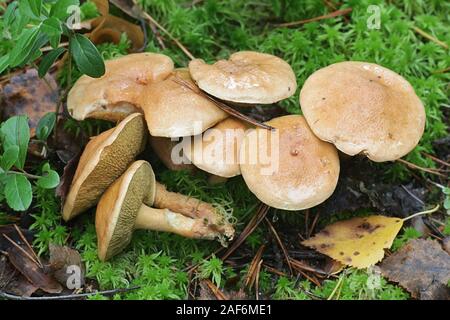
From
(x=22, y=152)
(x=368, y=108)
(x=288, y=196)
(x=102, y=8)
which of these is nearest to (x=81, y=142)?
(x=22, y=152)

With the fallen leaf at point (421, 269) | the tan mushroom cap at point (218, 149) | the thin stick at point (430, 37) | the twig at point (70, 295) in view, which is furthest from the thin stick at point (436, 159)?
the twig at point (70, 295)

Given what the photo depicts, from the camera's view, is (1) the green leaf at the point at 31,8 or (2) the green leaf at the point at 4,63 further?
(2) the green leaf at the point at 4,63

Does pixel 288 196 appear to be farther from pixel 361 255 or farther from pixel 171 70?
pixel 171 70

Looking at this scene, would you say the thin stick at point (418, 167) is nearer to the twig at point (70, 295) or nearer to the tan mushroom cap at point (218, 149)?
the tan mushroom cap at point (218, 149)

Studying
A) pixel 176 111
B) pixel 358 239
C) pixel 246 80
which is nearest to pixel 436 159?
pixel 358 239

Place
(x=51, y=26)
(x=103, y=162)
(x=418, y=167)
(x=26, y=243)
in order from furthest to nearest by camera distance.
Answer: (x=418, y=167) → (x=26, y=243) → (x=103, y=162) → (x=51, y=26)

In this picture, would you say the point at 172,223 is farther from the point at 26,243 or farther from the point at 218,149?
the point at 26,243
